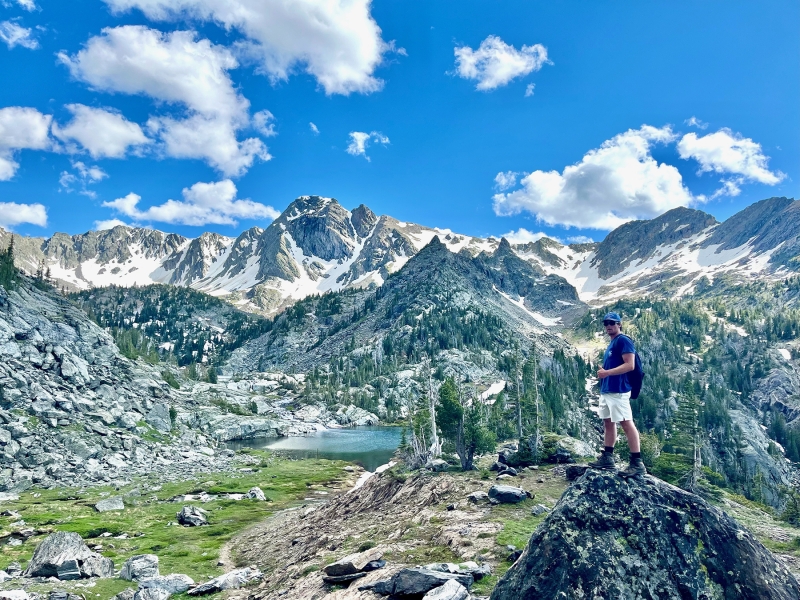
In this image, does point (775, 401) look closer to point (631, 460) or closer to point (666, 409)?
point (666, 409)

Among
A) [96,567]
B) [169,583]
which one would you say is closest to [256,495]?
[96,567]

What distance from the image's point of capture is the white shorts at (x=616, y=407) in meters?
12.4

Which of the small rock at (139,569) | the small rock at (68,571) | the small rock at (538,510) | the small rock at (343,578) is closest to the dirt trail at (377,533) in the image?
the small rock at (343,578)

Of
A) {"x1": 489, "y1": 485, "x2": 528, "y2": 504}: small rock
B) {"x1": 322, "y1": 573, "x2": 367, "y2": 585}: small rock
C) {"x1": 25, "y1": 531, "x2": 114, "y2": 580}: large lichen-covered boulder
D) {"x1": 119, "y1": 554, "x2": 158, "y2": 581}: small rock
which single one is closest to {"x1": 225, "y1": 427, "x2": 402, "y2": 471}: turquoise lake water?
{"x1": 119, "y1": 554, "x2": 158, "y2": 581}: small rock

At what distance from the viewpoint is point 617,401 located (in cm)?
1263

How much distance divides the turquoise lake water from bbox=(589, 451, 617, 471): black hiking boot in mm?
84467

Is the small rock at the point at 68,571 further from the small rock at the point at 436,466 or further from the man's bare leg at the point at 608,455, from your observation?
the man's bare leg at the point at 608,455

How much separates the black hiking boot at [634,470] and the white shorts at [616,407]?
1098 millimetres

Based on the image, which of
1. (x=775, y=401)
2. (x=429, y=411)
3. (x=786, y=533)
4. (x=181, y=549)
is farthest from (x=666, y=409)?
(x=181, y=549)

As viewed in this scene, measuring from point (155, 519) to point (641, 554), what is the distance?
2031 inches

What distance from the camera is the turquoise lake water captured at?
4200 inches

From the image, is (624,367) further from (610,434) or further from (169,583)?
(169,583)

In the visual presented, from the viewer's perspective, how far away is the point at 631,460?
12148 millimetres

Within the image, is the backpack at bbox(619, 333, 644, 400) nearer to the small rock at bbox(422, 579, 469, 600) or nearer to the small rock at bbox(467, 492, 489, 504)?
the small rock at bbox(422, 579, 469, 600)
